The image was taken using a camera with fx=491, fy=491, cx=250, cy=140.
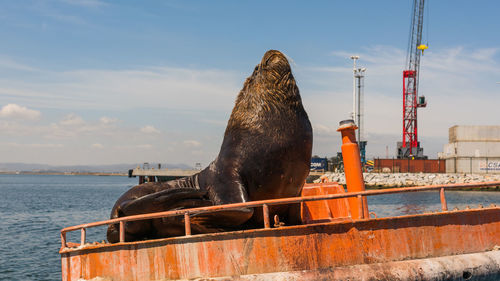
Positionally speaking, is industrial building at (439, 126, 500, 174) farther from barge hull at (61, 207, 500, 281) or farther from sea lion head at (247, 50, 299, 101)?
sea lion head at (247, 50, 299, 101)

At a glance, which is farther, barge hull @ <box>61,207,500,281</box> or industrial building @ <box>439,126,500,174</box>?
industrial building @ <box>439,126,500,174</box>

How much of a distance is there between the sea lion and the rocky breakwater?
145 feet

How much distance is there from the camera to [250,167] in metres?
6.55

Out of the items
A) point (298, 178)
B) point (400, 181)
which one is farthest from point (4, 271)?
point (400, 181)

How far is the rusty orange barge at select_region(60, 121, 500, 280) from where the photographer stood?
571 centimetres

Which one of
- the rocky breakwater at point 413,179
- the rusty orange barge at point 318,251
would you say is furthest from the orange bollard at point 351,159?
the rocky breakwater at point 413,179

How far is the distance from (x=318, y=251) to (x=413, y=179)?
49236 millimetres

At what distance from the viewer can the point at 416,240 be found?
238 inches

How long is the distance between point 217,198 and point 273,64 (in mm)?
2051

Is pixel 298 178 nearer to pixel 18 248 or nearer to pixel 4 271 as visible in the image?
pixel 4 271

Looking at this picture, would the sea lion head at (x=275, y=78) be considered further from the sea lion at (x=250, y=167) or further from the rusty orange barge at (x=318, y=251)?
the rusty orange barge at (x=318, y=251)

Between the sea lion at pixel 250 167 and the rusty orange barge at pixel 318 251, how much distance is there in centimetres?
39

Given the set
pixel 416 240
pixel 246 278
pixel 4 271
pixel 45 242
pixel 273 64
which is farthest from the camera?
pixel 45 242

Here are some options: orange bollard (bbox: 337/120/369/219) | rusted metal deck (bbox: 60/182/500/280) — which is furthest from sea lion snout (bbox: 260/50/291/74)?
rusted metal deck (bbox: 60/182/500/280)
